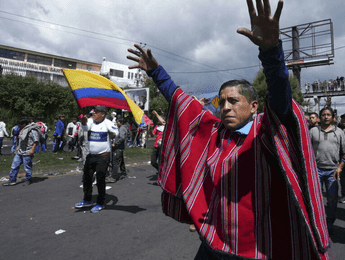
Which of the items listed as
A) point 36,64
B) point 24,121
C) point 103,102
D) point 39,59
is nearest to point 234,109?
point 103,102

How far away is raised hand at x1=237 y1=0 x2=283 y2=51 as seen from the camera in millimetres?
969

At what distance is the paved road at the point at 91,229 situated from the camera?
10.1 feet

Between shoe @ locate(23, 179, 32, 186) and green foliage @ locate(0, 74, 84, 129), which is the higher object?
green foliage @ locate(0, 74, 84, 129)

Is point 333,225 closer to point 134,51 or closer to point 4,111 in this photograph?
point 134,51

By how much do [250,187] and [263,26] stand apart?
738 mm

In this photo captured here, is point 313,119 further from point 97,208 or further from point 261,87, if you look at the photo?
point 261,87

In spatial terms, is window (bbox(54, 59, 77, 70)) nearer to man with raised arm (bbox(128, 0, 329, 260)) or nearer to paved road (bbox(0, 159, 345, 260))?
paved road (bbox(0, 159, 345, 260))

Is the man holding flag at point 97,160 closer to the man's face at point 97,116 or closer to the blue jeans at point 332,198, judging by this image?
the man's face at point 97,116

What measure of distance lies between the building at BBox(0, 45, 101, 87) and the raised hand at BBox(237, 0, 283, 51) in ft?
118

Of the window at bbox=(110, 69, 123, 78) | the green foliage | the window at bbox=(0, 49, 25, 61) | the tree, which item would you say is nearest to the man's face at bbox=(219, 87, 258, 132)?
the tree

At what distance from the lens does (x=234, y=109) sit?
144 cm

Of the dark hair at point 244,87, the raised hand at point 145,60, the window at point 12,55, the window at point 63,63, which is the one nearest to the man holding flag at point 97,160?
the raised hand at point 145,60

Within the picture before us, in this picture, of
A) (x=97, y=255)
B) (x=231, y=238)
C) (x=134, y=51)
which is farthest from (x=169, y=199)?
(x=97, y=255)

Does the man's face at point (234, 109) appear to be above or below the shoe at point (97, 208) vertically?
above
